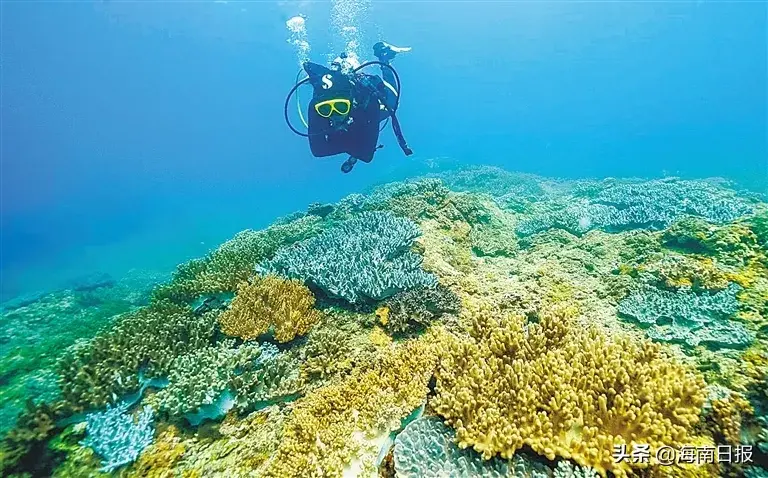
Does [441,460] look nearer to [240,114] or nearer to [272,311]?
[272,311]

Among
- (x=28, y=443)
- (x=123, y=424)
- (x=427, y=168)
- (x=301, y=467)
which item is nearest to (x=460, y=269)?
(x=301, y=467)

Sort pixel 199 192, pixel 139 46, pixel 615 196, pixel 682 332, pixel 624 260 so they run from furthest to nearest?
1. pixel 199 192
2. pixel 139 46
3. pixel 615 196
4. pixel 624 260
5. pixel 682 332

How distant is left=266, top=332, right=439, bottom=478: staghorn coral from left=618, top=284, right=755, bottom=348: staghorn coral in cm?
310

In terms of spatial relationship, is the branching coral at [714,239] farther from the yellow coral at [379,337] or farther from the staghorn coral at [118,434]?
the staghorn coral at [118,434]

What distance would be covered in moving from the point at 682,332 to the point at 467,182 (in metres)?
17.7

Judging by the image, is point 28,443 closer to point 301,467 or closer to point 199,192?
point 301,467

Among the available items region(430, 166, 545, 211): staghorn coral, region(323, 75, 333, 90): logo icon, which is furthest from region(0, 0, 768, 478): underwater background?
region(430, 166, 545, 211): staghorn coral

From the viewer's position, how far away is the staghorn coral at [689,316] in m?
4.07

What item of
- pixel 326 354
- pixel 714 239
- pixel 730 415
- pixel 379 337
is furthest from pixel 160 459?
pixel 714 239

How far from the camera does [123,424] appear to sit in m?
3.83

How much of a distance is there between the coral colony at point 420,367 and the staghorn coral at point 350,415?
0.02m

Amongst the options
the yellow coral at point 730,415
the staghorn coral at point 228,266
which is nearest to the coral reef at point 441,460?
the yellow coral at point 730,415

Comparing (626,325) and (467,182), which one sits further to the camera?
(467,182)

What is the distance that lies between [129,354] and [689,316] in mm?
7240
